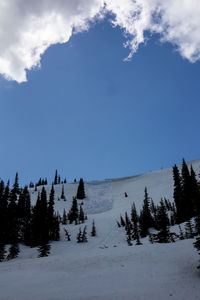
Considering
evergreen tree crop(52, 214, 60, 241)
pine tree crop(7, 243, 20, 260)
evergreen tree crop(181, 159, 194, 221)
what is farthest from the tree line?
evergreen tree crop(181, 159, 194, 221)

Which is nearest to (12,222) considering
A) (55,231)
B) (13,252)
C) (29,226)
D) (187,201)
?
(29,226)

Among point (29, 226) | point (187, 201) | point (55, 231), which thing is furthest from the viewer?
point (55, 231)

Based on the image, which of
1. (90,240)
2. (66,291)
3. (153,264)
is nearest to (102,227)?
(90,240)

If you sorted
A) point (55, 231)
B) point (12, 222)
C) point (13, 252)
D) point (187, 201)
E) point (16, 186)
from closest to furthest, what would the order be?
point (13, 252) → point (12, 222) → point (187, 201) → point (55, 231) → point (16, 186)

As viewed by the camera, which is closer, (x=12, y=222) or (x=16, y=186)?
(x=12, y=222)

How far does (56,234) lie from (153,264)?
3245cm

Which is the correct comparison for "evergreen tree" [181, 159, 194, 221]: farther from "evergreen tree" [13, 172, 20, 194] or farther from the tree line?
"evergreen tree" [13, 172, 20, 194]

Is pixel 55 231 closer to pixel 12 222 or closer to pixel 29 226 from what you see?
pixel 29 226

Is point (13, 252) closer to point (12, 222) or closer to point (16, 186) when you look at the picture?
point (12, 222)

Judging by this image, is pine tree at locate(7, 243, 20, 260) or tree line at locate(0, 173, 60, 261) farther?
tree line at locate(0, 173, 60, 261)

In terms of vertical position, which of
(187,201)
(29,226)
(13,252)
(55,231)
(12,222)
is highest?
(187,201)

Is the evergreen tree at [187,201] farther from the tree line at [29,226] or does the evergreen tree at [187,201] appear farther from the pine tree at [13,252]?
the pine tree at [13,252]

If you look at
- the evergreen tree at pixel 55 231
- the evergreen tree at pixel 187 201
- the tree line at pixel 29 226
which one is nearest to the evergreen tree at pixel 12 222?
the tree line at pixel 29 226

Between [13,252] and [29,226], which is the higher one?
[29,226]
